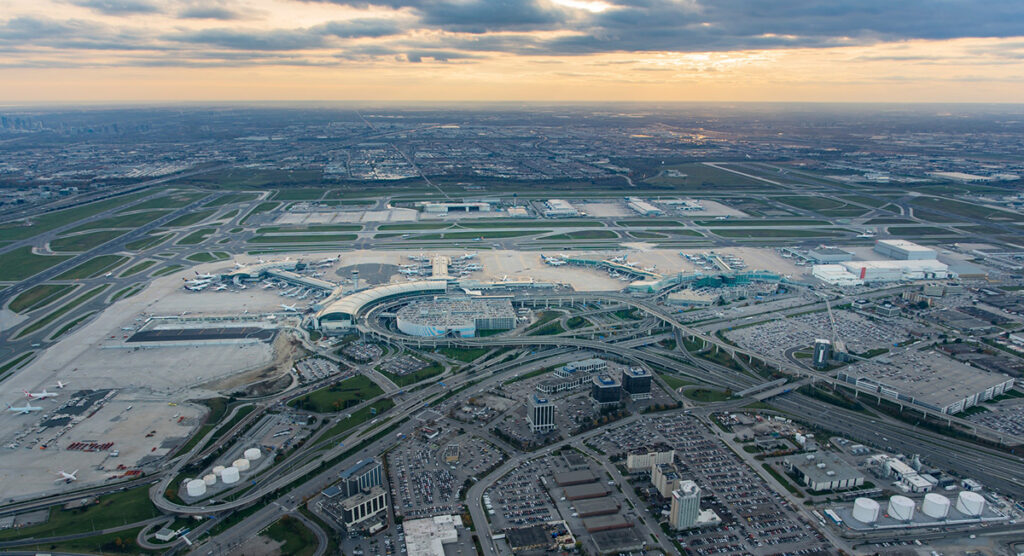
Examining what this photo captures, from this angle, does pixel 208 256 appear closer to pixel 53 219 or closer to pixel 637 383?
pixel 53 219

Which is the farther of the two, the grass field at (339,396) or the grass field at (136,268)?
the grass field at (136,268)

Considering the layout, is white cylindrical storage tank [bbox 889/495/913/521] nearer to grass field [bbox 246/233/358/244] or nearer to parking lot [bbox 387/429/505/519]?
parking lot [bbox 387/429/505/519]

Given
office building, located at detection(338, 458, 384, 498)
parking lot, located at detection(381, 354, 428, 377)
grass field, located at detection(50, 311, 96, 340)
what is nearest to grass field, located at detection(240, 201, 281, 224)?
grass field, located at detection(50, 311, 96, 340)

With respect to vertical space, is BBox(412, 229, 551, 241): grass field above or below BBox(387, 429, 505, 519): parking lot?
above

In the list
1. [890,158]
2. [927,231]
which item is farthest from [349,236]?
[890,158]

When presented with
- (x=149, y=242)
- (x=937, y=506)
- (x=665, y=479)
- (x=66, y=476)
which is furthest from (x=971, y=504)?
(x=149, y=242)

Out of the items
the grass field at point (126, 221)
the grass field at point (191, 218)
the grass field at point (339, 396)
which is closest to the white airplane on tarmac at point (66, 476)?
the grass field at point (339, 396)

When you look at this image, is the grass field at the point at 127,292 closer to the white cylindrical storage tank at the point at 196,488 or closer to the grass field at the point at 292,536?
the white cylindrical storage tank at the point at 196,488
